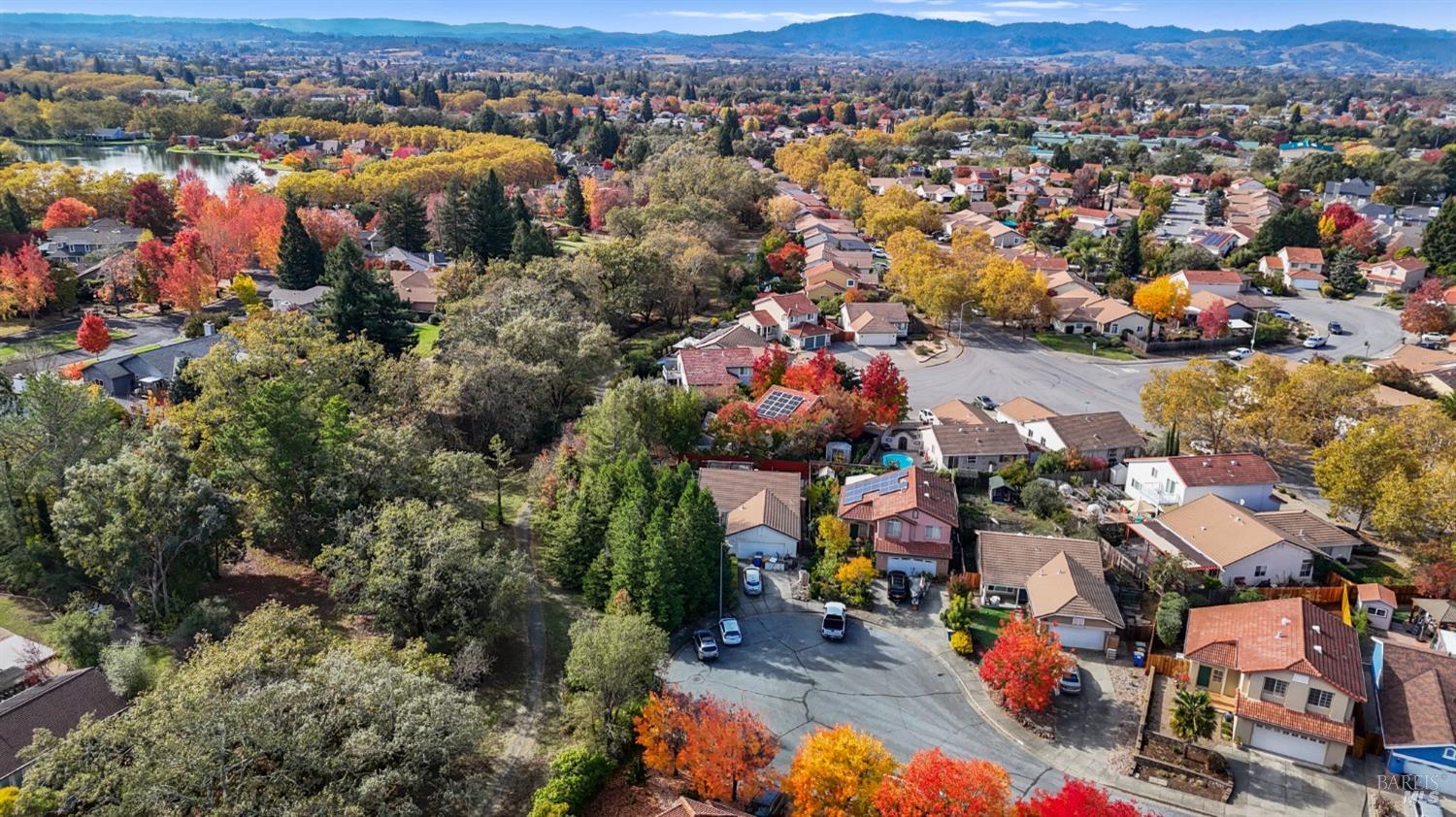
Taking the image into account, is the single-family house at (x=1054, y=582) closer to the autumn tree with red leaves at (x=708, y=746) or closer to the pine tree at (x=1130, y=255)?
the autumn tree with red leaves at (x=708, y=746)

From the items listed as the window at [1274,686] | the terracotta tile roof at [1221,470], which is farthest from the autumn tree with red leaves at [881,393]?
the window at [1274,686]

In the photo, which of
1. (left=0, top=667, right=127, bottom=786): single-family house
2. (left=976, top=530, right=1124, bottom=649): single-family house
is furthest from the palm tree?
(left=0, top=667, right=127, bottom=786): single-family house

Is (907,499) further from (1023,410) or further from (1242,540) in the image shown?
(1023,410)

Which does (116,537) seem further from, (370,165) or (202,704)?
(370,165)

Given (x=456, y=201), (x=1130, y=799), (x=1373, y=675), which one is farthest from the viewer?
(x=456, y=201)

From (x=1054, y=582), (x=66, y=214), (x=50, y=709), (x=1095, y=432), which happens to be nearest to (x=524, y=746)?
(x=50, y=709)

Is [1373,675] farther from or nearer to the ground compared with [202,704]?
nearer to the ground

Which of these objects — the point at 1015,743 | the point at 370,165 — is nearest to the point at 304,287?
the point at 370,165
